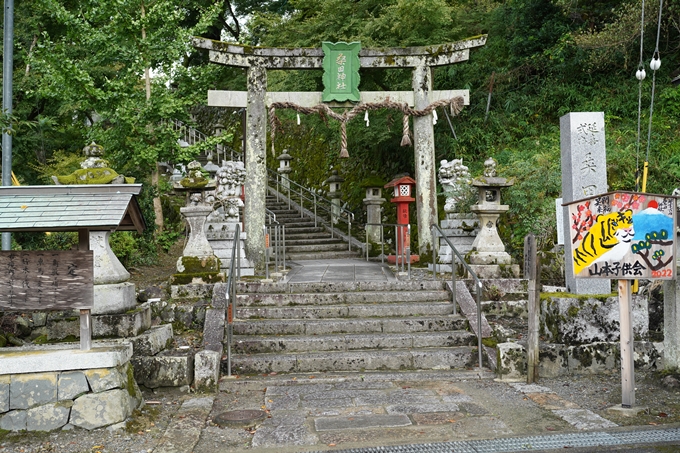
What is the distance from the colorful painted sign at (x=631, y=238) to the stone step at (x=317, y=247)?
9206mm

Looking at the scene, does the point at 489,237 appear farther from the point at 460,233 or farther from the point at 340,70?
the point at 340,70

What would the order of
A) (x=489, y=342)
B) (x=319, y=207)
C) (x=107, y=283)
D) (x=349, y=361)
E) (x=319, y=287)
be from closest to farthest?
(x=107, y=283), (x=349, y=361), (x=489, y=342), (x=319, y=287), (x=319, y=207)

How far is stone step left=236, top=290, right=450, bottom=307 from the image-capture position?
340 inches

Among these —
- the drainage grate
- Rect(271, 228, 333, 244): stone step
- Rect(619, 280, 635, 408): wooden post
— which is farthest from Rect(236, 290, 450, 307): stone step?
Rect(271, 228, 333, 244): stone step

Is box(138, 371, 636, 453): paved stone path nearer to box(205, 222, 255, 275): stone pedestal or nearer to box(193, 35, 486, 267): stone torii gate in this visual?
box(205, 222, 255, 275): stone pedestal

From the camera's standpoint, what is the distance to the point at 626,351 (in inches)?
227

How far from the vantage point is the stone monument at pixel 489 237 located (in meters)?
9.69

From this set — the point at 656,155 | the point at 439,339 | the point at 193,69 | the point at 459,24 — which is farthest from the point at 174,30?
the point at 656,155

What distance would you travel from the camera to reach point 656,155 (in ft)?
42.1

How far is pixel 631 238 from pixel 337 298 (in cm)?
420

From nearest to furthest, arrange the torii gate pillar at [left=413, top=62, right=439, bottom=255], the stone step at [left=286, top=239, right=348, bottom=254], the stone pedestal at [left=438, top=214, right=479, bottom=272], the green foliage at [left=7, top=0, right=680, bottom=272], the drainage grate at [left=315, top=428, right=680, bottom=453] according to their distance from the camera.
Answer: the drainage grate at [left=315, top=428, right=680, bottom=453] → the stone pedestal at [left=438, top=214, right=479, bottom=272] → the torii gate pillar at [left=413, top=62, right=439, bottom=255] → the green foliage at [left=7, top=0, right=680, bottom=272] → the stone step at [left=286, top=239, right=348, bottom=254]

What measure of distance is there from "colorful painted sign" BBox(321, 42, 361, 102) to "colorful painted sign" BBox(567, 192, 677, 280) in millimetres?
6383

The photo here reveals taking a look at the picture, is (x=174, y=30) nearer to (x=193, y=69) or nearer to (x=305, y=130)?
(x=193, y=69)

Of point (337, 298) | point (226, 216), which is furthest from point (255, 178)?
point (337, 298)
